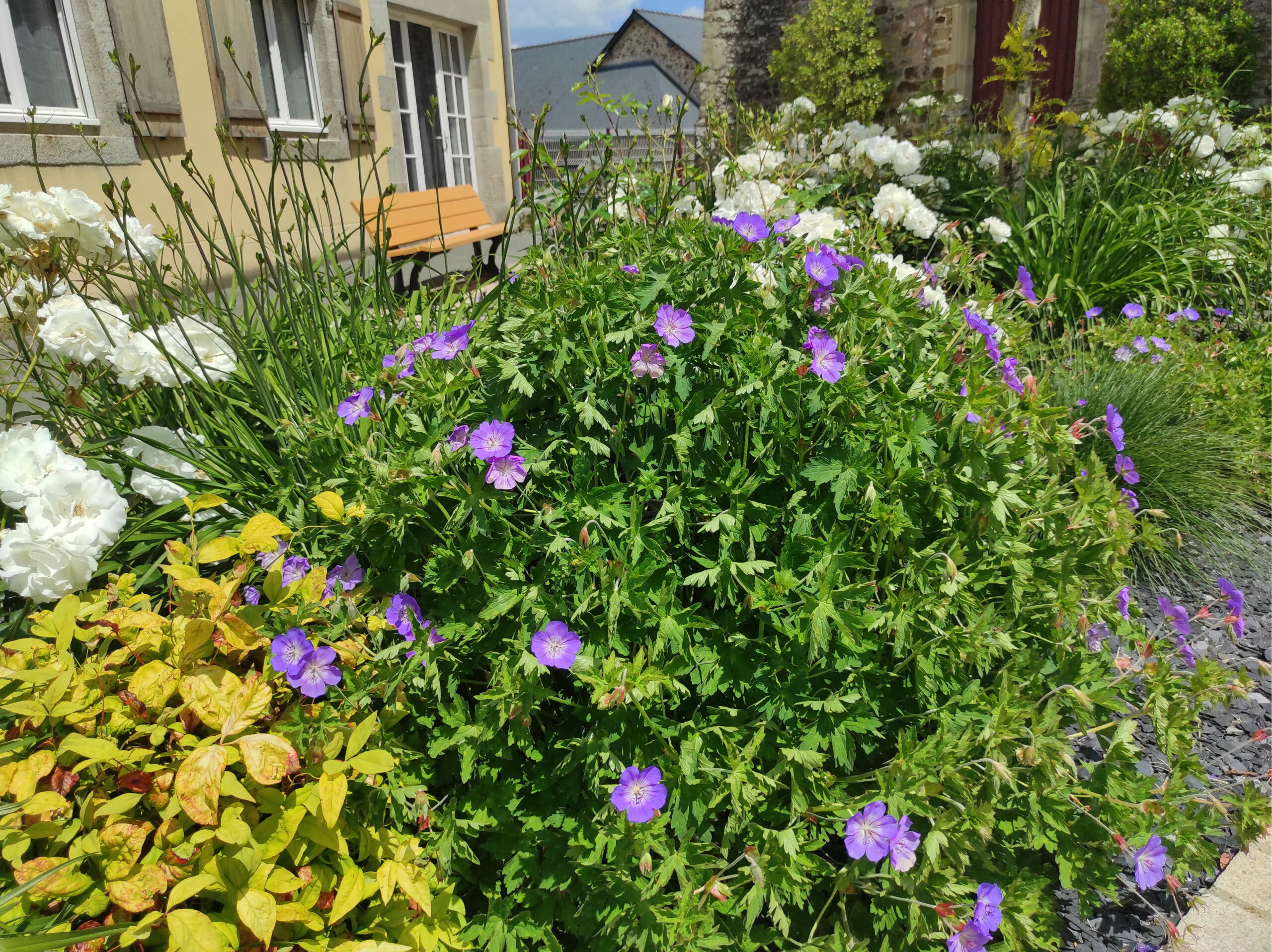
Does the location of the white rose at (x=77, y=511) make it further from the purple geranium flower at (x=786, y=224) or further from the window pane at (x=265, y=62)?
the window pane at (x=265, y=62)

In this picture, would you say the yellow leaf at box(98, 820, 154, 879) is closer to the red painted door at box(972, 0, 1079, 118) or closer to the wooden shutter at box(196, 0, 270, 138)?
the wooden shutter at box(196, 0, 270, 138)

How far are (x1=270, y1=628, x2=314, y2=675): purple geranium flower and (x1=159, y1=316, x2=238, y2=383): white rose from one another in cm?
77

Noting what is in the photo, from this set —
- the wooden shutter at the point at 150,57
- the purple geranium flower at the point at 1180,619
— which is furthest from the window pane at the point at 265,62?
the purple geranium flower at the point at 1180,619

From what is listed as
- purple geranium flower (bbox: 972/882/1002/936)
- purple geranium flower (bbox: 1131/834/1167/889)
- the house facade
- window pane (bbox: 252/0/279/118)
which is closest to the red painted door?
the house facade

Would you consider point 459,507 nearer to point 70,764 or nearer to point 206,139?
point 70,764

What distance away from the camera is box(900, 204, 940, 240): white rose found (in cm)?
289

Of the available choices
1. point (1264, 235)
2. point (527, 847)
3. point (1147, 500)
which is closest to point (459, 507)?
point (527, 847)

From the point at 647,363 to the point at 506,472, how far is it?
33cm

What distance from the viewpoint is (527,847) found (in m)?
1.41

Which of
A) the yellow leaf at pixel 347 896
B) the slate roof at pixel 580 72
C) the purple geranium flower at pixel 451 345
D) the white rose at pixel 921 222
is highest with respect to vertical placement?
the slate roof at pixel 580 72

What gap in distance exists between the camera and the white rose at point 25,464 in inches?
52.1

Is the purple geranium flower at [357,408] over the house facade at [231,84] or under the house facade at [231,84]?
under

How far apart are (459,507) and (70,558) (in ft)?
2.09

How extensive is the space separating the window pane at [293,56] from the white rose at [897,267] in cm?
680
